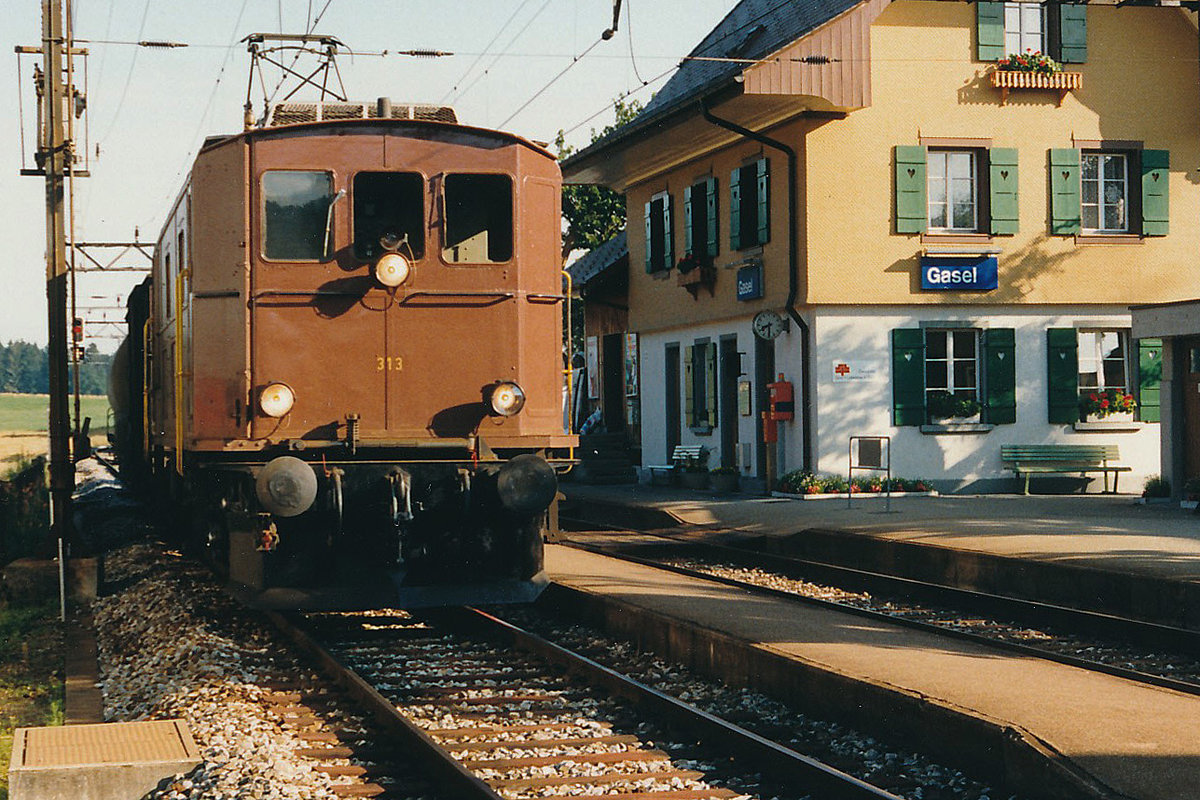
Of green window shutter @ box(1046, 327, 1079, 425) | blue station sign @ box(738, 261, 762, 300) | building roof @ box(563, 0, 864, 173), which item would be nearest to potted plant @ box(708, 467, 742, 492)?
blue station sign @ box(738, 261, 762, 300)

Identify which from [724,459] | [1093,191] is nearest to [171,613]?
[724,459]

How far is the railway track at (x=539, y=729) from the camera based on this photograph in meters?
6.80

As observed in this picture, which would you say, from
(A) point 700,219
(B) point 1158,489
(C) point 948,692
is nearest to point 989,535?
(B) point 1158,489

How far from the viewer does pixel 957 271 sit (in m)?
23.8

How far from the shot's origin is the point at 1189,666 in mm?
10227

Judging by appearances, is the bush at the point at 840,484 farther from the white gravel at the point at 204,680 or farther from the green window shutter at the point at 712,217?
the white gravel at the point at 204,680

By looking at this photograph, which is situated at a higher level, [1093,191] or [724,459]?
[1093,191]

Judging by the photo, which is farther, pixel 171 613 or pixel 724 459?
pixel 724 459

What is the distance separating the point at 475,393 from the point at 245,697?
2.93 meters

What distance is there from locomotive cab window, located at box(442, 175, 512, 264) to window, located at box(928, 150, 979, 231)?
47.1 feet

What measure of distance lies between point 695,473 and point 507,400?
16.5 m

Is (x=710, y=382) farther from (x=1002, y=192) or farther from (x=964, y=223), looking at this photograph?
(x=1002, y=192)

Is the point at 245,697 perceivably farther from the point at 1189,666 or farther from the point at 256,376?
the point at 1189,666

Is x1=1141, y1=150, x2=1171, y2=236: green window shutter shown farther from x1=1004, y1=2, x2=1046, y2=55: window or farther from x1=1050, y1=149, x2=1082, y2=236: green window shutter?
x1=1004, y1=2, x2=1046, y2=55: window
